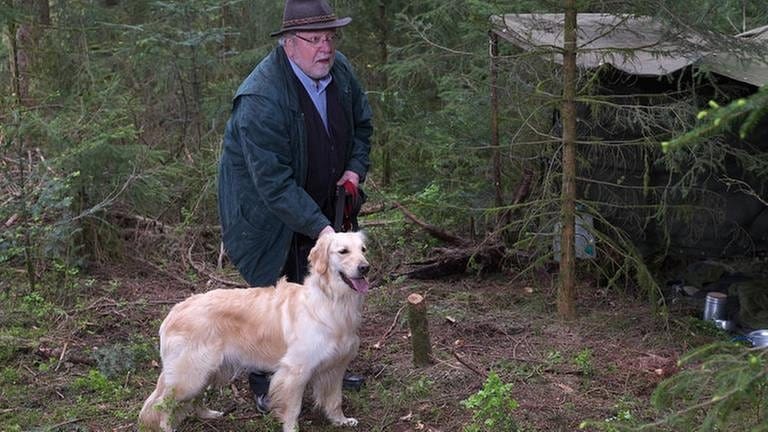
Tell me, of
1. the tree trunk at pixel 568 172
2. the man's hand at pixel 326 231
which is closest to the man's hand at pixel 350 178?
the man's hand at pixel 326 231

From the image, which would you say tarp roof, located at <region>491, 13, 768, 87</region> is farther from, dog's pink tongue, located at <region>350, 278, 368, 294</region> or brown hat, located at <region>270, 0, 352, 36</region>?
dog's pink tongue, located at <region>350, 278, 368, 294</region>

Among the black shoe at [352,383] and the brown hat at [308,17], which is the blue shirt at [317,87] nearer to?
the brown hat at [308,17]

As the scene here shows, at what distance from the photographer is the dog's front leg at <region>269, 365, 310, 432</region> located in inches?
177

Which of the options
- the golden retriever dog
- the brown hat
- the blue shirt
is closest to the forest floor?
the golden retriever dog

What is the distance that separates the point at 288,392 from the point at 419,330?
1.27 meters

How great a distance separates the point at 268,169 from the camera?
180 inches

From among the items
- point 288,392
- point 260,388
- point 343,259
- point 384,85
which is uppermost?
point 384,85

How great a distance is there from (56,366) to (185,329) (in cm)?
198

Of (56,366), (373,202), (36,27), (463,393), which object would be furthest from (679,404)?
(36,27)

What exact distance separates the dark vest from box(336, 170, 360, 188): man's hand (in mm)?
28

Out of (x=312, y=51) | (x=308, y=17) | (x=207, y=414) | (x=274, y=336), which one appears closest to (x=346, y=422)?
(x=274, y=336)

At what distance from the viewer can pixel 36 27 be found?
34.8ft

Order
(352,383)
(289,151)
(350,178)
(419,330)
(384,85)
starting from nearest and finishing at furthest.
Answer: (289,151) < (350,178) < (352,383) < (419,330) < (384,85)

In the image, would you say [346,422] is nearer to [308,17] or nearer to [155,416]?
[155,416]
